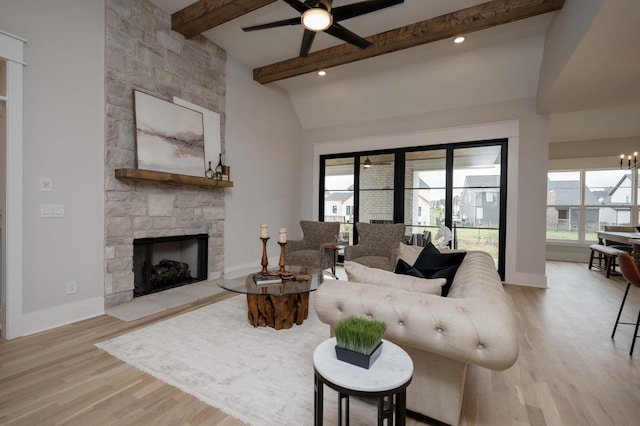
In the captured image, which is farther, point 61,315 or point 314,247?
point 314,247

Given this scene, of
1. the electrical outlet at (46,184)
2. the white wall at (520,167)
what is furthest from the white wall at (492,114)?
the electrical outlet at (46,184)

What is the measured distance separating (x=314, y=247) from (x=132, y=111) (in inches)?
120

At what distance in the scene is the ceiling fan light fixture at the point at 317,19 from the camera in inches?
97.6

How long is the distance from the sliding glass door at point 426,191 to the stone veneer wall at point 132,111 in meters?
2.96

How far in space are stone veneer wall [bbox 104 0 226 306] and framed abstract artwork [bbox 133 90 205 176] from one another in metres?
0.11

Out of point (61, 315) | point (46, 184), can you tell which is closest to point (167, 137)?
point (46, 184)

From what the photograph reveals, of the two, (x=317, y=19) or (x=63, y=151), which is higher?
(x=317, y=19)

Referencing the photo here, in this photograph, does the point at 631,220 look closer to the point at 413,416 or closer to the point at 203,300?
the point at 413,416

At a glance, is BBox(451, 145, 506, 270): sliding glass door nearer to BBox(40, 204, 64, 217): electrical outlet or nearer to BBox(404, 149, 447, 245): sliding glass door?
BBox(404, 149, 447, 245): sliding glass door

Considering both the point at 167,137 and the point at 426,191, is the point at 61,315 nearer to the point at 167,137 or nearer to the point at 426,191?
the point at 167,137

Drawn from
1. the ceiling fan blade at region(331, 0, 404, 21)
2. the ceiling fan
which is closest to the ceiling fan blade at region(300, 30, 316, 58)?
the ceiling fan

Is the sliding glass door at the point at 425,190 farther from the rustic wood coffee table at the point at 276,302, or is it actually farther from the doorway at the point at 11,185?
the doorway at the point at 11,185

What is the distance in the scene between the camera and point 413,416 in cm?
164

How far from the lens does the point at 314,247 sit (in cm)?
477
